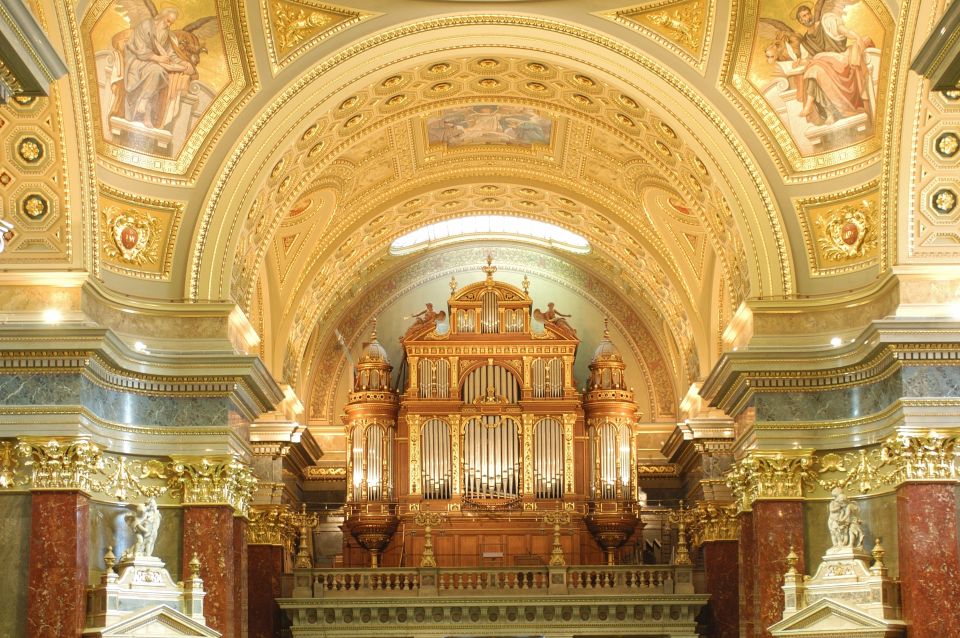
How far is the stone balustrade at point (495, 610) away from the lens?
27094mm

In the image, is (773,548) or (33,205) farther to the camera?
(773,548)

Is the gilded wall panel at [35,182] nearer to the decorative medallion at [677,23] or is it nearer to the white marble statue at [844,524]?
Answer: the decorative medallion at [677,23]

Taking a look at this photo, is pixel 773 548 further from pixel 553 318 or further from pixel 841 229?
pixel 553 318

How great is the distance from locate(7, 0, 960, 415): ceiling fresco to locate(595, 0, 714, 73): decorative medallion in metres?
0.03

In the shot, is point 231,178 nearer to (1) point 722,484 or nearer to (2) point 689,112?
(2) point 689,112

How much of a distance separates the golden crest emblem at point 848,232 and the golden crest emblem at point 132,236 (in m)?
9.92

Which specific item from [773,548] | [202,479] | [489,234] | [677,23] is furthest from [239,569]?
[489,234]

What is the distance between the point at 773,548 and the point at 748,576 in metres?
0.84

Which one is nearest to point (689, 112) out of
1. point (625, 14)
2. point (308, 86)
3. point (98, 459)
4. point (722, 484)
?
point (625, 14)

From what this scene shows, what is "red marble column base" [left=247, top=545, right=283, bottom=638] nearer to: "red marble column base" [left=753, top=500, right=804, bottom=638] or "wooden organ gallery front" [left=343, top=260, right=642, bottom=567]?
"wooden organ gallery front" [left=343, top=260, right=642, bottom=567]

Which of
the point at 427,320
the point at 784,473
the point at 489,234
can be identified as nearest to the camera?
the point at 784,473

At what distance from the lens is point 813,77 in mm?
22281

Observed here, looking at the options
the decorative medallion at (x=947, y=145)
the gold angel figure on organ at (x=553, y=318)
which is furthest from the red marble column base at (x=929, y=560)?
the gold angel figure on organ at (x=553, y=318)

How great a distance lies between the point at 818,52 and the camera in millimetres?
22000
